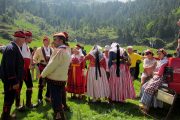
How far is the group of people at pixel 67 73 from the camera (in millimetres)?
8062

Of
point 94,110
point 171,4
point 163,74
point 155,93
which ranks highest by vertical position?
point 171,4

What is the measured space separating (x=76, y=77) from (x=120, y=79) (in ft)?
5.77

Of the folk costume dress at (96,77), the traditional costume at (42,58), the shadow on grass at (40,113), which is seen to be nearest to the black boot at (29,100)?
the shadow on grass at (40,113)

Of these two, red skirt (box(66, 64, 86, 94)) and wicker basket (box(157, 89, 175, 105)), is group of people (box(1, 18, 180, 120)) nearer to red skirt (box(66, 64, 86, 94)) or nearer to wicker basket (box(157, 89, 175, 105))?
red skirt (box(66, 64, 86, 94))

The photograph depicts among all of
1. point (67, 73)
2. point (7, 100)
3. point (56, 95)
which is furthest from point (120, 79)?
point (7, 100)

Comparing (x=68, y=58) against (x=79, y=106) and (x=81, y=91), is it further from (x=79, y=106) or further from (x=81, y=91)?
(x=81, y=91)

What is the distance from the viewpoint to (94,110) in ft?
34.8

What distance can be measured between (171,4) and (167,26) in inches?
2171

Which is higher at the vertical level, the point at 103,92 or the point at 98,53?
the point at 98,53

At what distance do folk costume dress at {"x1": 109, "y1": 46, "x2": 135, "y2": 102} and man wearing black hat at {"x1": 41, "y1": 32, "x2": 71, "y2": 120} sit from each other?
358 cm

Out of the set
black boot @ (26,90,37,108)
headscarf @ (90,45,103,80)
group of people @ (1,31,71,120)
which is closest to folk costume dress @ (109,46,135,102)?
headscarf @ (90,45,103,80)

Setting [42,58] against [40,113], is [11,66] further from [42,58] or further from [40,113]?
[42,58]

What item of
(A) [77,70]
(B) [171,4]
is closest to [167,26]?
(B) [171,4]

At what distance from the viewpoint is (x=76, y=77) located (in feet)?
40.7
